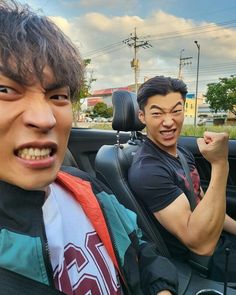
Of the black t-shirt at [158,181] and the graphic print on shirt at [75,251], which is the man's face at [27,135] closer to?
the graphic print on shirt at [75,251]

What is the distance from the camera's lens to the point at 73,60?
0.91 meters

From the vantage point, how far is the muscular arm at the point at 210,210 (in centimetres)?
162

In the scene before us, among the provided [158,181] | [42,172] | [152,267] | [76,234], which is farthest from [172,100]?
[42,172]

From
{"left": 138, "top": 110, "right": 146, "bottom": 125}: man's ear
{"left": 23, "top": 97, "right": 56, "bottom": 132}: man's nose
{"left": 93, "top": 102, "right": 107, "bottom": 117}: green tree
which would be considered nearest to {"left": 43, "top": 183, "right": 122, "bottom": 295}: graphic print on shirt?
{"left": 23, "top": 97, "right": 56, "bottom": 132}: man's nose

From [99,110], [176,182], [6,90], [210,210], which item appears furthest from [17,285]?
[99,110]

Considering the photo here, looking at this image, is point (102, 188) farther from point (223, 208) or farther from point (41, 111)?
point (223, 208)

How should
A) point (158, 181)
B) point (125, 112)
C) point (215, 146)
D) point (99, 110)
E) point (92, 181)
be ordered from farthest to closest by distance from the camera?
point (99, 110)
point (125, 112)
point (158, 181)
point (215, 146)
point (92, 181)

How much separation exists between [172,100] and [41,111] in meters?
1.41

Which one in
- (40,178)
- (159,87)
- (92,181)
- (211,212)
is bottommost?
(211,212)

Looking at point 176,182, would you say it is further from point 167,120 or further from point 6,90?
point 6,90

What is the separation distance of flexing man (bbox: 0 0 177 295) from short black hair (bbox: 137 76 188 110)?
3.80 ft

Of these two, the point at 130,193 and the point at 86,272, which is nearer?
the point at 86,272

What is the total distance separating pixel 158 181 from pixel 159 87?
1.86ft

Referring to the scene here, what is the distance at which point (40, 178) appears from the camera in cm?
78
